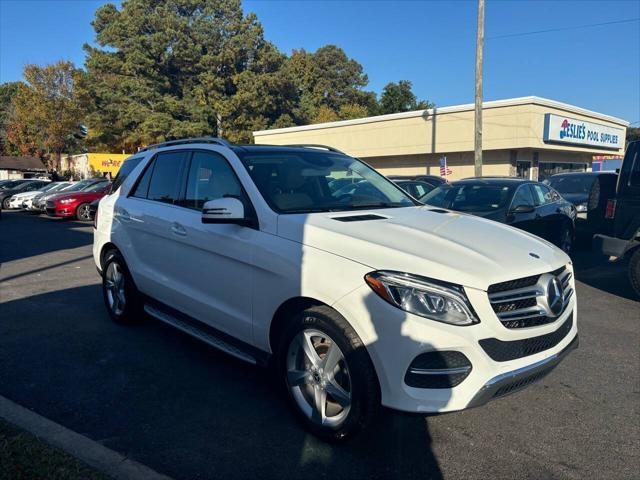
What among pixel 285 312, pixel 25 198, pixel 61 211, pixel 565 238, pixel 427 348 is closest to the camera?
pixel 427 348

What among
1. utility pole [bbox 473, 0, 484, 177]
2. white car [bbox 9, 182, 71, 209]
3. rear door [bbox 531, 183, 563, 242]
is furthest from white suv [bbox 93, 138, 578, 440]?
white car [bbox 9, 182, 71, 209]

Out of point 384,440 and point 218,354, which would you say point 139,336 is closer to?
point 218,354

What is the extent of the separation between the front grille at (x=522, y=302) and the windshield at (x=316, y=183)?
1.41 meters

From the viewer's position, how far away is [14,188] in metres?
26.2

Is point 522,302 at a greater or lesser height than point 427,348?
greater

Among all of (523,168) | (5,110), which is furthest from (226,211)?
(5,110)

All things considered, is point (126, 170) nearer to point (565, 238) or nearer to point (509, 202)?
point (509, 202)

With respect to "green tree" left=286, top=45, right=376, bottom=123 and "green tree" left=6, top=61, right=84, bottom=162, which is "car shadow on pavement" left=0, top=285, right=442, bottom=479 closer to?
"green tree" left=6, top=61, right=84, bottom=162

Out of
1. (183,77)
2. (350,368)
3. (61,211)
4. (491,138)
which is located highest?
(183,77)

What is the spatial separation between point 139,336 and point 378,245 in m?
3.25

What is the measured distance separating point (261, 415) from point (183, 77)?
156 ft

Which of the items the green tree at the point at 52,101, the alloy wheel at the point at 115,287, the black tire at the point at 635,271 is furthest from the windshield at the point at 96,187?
the green tree at the point at 52,101

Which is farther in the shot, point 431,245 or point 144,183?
point 144,183

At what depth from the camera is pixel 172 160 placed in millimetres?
4852
